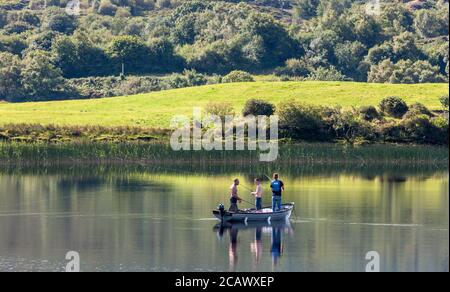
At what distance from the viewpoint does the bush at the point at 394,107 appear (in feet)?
355

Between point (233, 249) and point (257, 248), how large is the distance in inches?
40.3

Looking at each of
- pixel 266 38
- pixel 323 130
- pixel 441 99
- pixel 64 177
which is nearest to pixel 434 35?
pixel 266 38

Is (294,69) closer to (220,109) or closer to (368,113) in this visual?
(220,109)

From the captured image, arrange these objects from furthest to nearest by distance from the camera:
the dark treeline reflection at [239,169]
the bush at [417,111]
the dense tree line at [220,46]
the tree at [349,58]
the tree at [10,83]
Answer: the tree at [349,58], the dense tree line at [220,46], the tree at [10,83], the bush at [417,111], the dark treeline reflection at [239,169]

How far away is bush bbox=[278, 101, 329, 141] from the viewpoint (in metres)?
102

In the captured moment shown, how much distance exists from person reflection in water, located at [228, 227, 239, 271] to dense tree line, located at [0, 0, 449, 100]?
93308mm

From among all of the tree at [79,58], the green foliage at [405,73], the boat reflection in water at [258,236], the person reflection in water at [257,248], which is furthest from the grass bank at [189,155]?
the tree at [79,58]

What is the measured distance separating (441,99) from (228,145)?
2730 centimetres

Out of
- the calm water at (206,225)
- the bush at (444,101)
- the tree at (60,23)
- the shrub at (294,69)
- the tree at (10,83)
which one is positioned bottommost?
the calm water at (206,225)

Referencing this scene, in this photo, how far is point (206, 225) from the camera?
55844 millimetres

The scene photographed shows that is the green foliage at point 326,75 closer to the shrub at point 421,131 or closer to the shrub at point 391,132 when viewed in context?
the shrub at point 391,132

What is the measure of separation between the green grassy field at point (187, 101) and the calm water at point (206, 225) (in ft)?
93.1

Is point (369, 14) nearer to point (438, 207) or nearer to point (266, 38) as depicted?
point (266, 38)

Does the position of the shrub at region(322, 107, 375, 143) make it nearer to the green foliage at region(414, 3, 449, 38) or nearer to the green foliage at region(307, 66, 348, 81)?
the green foliage at region(307, 66, 348, 81)
